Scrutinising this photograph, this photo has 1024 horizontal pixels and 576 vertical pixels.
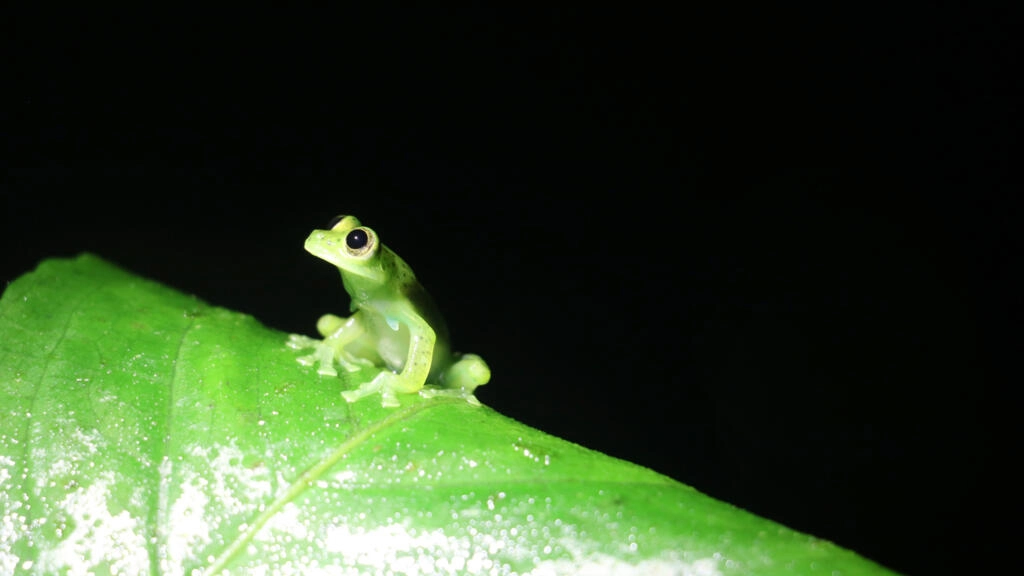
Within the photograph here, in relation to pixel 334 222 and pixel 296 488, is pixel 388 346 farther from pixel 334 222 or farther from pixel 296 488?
pixel 296 488

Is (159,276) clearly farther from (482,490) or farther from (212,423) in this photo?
(482,490)

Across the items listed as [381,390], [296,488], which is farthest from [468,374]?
[296,488]

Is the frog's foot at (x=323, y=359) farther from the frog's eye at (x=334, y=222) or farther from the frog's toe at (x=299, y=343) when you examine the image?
the frog's eye at (x=334, y=222)

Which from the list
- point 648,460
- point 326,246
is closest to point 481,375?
point 326,246

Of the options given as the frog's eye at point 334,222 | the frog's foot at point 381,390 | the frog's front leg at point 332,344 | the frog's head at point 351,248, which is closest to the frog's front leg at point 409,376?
the frog's foot at point 381,390

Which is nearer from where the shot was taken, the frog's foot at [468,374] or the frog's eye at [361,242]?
the frog's eye at [361,242]

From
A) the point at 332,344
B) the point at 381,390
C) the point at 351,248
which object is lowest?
the point at 332,344

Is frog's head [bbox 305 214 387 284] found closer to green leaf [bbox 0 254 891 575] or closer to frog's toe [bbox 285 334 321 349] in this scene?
frog's toe [bbox 285 334 321 349]

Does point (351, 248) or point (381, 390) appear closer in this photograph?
point (381, 390)
